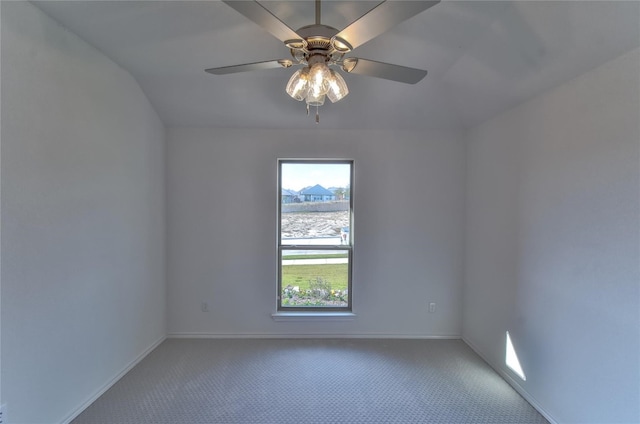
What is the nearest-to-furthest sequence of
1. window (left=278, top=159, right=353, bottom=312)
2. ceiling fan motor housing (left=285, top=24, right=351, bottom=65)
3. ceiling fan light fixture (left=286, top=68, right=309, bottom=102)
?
ceiling fan motor housing (left=285, top=24, right=351, bottom=65) < ceiling fan light fixture (left=286, top=68, right=309, bottom=102) < window (left=278, top=159, right=353, bottom=312)

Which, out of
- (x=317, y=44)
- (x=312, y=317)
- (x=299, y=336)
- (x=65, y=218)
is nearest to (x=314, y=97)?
(x=317, y=44)

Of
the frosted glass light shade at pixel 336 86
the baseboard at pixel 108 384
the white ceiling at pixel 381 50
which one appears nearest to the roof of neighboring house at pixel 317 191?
the white ceiling at pixel 381 50

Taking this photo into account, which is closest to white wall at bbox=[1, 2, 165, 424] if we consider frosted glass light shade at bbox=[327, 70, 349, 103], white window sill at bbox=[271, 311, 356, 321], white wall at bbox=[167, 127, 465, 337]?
white wall at bbox=[167, 127, 465, 337]

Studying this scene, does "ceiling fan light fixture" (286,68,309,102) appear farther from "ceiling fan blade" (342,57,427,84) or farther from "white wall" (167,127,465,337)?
"white wall" (167,127,465,337)

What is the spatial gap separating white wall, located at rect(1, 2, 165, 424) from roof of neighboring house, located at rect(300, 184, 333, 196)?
160cm

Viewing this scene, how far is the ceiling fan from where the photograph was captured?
1028 mm

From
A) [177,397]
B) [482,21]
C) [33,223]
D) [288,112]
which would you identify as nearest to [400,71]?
[482,21]

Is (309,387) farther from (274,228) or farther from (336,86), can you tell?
(336,86)

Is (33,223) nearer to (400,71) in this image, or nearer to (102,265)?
(102,265)

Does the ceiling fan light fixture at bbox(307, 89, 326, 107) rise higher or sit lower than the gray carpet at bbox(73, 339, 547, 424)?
higher

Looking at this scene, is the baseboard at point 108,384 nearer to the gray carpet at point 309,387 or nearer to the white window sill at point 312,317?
the gray carpet at point 309,387

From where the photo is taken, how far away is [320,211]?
325 centimetres

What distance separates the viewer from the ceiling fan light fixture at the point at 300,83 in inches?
51.1

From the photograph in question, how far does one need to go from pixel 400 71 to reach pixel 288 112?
1676mm
